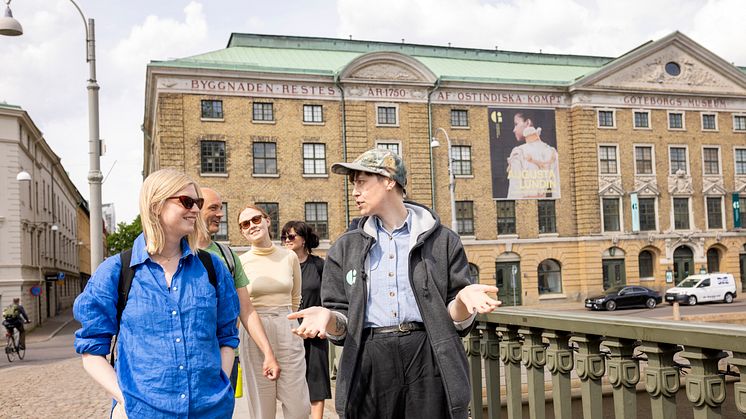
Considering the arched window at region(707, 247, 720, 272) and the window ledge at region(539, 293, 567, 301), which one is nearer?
the window ledge at region(539, 293, 567, 301)

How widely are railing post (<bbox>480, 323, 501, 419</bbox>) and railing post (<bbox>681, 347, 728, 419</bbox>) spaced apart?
1.96 metres

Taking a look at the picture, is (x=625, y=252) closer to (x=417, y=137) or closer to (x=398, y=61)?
(x=417, y=137)

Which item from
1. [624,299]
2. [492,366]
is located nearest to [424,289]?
[492,366]

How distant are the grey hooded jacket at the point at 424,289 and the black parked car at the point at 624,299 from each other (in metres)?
34.0

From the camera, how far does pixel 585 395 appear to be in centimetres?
406

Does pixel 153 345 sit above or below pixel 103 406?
above

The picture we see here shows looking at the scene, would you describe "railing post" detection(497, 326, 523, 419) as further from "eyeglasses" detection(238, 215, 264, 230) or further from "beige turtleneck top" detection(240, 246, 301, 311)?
"eyeglasses" detection(238, 215, 264, 230)

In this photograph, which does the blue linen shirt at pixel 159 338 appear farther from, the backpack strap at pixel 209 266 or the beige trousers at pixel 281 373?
the beige trousers at pixel 281 373

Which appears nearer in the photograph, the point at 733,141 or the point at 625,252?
the point at 625,252

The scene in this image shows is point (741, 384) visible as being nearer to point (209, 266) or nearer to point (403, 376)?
point (403, 376)

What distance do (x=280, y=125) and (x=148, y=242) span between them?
34.3 meters

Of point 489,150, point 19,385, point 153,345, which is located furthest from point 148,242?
point 489,150

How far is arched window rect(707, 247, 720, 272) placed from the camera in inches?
1742

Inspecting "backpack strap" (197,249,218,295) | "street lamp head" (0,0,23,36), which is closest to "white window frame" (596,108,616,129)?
"street lamp head" (0,0,23,36)
